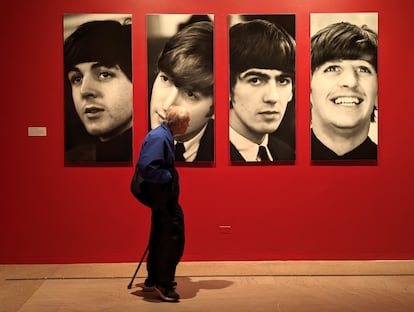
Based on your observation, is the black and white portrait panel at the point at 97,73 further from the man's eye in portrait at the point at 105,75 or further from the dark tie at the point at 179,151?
the dark tie at the point at 179,151

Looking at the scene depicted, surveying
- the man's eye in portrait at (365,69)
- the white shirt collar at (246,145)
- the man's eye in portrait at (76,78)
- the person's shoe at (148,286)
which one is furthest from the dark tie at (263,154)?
the man's eye in portrait at (76,78)

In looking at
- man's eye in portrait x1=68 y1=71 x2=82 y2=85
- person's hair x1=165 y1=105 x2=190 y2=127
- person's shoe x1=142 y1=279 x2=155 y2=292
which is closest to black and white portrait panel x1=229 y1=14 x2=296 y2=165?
person's hair x1=165 y1=105 x2=190 y2=127

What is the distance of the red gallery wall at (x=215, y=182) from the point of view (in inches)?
217

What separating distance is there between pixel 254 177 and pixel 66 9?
7.30ft

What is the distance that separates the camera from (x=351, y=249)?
5.64m

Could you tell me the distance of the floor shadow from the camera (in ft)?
15.0

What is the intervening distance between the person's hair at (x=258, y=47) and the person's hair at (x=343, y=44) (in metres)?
0.26

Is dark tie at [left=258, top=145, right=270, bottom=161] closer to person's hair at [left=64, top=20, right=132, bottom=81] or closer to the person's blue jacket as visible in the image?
the person's blue jacket

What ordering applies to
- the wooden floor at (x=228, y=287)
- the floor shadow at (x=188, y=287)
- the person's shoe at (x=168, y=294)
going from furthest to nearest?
the floor shadow at (x=188, y=287) → the person's shoe at (x=168, y=294) → the wooden floor at (x=228, y=287)

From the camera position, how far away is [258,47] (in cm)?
550

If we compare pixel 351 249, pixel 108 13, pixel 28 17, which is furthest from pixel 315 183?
pixel 28 17

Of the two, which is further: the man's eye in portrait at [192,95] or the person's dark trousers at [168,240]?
the man's eye in portrait at [192,95]

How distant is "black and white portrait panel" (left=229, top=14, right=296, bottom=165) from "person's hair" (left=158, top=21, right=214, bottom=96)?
23 cm

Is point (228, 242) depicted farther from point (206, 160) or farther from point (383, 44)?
point (383, 44)
